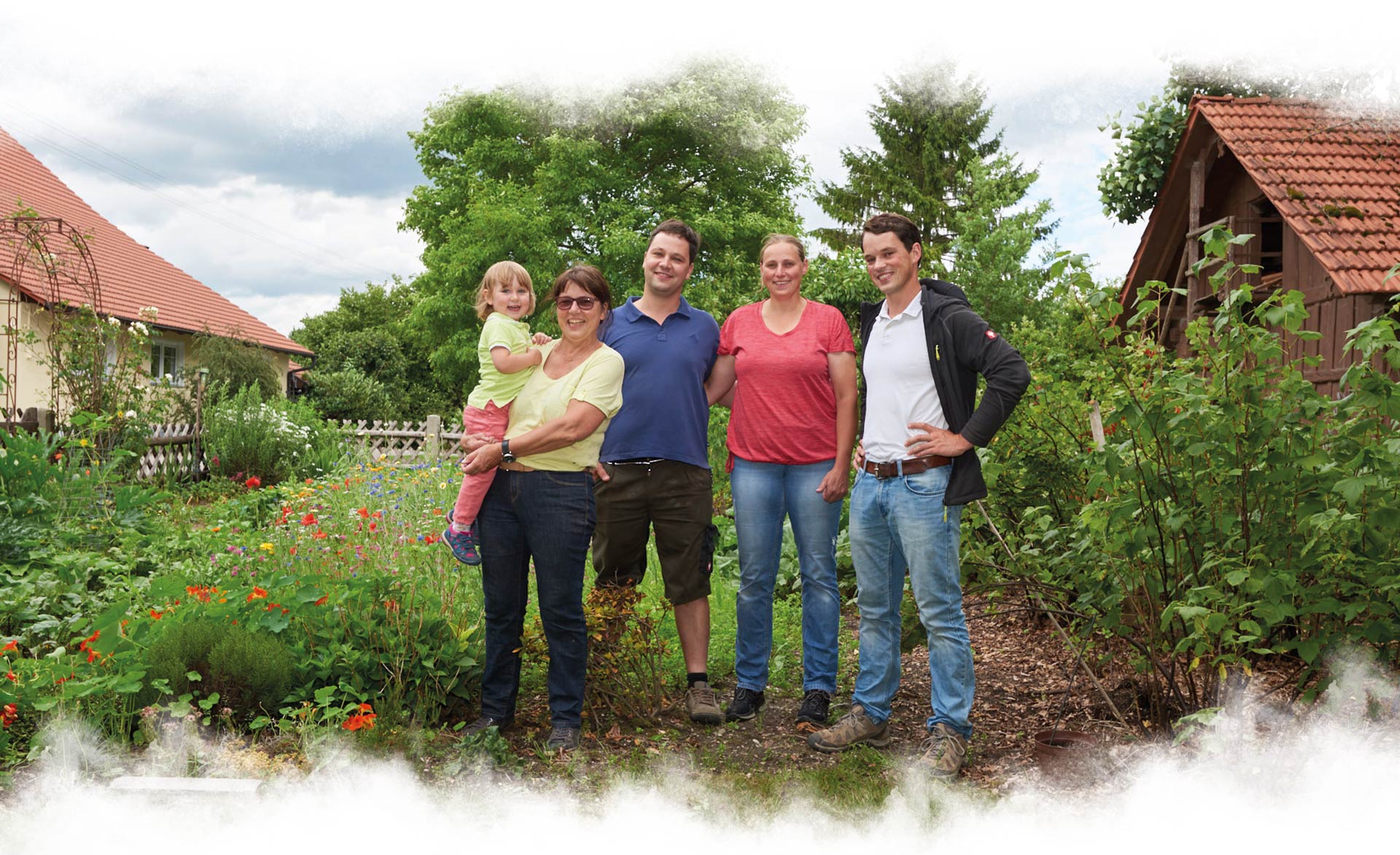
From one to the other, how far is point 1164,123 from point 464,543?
42.0 feet

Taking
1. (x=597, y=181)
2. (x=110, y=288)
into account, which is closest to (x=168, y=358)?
(x=110, y=288)

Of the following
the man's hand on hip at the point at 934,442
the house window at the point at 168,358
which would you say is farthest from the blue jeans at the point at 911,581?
the house window at the point at 168,358

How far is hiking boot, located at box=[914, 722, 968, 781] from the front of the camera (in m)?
3.58

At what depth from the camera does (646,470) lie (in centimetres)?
407

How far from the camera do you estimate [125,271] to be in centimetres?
2223

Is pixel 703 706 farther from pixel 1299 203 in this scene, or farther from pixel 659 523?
pixel 1299 203

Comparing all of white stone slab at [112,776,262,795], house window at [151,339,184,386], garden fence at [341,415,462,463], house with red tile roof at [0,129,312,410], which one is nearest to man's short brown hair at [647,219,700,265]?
white stone slab at [112,776,262,795]

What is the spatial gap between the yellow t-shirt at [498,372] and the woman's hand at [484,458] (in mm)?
219

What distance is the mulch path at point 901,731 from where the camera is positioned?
12.4 feet

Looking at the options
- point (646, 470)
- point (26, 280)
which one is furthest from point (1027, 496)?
point (26, 280)

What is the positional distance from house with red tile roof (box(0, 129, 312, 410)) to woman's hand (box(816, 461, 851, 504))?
1540 cm

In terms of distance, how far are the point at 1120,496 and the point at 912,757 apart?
1.25m

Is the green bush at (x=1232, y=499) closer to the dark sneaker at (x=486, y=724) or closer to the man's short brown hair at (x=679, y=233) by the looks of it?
the man's short brown hair at (x=679, y=233)

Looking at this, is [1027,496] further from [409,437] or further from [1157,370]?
[409,437]
